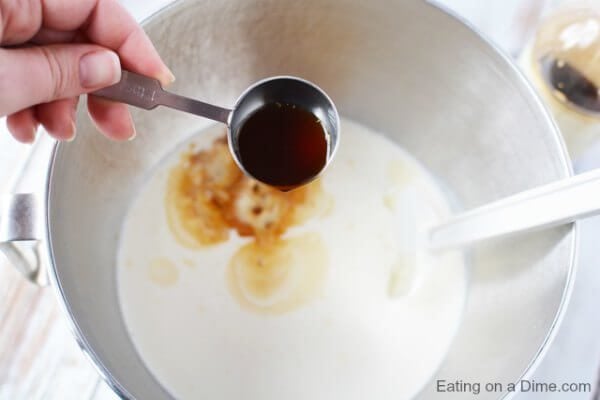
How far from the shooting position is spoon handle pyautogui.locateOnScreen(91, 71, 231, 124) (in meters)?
0.76

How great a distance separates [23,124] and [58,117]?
5 cm

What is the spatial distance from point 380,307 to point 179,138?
0.52 m

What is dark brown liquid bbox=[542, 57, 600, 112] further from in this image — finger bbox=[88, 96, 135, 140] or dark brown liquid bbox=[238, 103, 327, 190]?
finger bbox=[88, 96, 135, 140]

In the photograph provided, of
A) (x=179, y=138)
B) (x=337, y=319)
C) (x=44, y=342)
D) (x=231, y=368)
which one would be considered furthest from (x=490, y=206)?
(x=44, y=342)

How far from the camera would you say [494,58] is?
926mm

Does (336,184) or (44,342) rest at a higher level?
(336,184)

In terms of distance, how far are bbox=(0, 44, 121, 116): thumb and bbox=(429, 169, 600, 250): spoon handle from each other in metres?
0.59

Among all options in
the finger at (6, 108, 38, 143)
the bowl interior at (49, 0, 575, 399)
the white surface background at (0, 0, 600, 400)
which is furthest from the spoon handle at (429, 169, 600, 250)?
the finger at (6, 108, 38, 143)

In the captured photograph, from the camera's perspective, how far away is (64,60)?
66 cm

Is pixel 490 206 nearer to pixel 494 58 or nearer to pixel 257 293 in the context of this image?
pixel 494 58

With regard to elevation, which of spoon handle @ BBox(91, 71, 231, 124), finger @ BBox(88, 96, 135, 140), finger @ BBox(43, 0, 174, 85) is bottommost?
spoon handle @ BBox(91, 71, 231, 124)

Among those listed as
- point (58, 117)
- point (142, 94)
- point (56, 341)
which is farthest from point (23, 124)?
point (56, 341)

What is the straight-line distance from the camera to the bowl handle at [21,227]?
741 mm

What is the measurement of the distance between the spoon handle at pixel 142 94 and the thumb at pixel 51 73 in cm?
3
